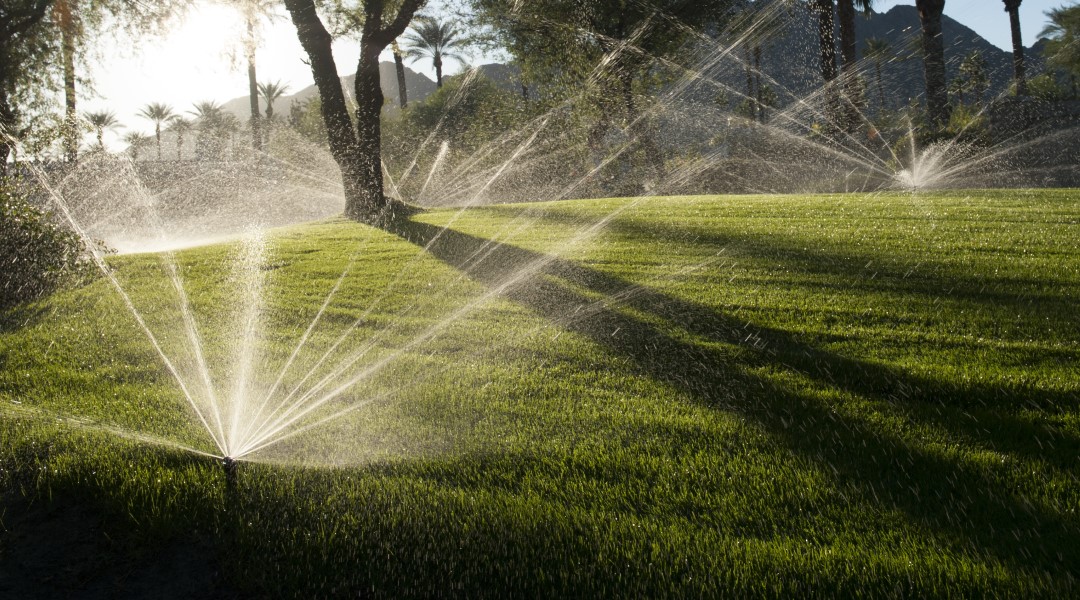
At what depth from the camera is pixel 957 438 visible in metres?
3.35

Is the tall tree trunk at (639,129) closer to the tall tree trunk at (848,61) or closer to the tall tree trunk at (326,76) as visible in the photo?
the tall tree trunk at (848,61)

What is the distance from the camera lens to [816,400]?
3.86m

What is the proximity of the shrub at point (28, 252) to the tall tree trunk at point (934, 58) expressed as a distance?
19.7m

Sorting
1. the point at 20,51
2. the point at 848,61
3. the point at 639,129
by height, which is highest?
the point at 20,51

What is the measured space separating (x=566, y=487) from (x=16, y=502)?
2453 mm

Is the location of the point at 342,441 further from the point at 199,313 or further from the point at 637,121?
the point at 637,121

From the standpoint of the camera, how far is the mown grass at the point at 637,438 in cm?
257

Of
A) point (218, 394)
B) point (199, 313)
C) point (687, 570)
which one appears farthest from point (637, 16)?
point (687, 570)

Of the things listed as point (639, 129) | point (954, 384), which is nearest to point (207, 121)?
point (639, 129)

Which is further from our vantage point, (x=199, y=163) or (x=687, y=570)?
(x=199, y=163)

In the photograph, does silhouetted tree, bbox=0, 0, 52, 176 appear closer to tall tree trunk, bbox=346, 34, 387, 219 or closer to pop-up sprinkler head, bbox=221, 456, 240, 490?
tall tree trunk, bbox=346, 34, 387, 219

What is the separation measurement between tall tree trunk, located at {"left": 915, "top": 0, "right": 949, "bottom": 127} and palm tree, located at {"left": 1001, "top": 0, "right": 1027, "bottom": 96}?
9.80m

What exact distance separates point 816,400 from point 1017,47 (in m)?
35.8

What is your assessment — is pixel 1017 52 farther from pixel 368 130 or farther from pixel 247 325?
pixel 247 325
